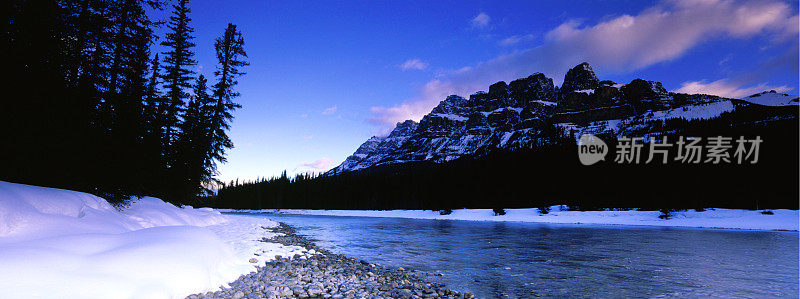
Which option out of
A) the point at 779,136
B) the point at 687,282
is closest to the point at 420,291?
the point at 687,282

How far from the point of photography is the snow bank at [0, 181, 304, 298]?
5047 millimetres

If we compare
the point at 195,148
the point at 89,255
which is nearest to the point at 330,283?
the point at 89,255

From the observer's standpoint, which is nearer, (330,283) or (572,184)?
(330,283)

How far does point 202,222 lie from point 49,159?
12.3 m

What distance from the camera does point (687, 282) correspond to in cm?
966

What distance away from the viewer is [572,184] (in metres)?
71.8

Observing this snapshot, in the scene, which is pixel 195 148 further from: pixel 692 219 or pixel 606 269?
pixel 692 219

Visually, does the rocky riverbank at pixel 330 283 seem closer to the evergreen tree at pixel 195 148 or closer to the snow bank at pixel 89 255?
the snow bank at pixel 89 255

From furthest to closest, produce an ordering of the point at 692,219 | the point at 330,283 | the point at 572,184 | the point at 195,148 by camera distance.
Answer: the point at 572,184, the point at 692,219, the point at 195,148, the point at 330,283

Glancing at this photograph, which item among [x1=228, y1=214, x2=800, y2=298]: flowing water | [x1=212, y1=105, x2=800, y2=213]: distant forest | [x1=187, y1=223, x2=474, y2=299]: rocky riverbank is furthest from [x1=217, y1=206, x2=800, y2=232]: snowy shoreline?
[x1=187, y1=223, x2=474, y2=299]: rocky riverbank

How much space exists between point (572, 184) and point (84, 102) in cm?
7656

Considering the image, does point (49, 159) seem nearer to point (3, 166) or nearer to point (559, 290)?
point (3, 166)

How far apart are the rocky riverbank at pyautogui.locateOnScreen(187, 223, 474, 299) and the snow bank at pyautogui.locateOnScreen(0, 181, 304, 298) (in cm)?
60

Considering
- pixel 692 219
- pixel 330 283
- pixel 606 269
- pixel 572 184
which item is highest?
pixel 572 184
